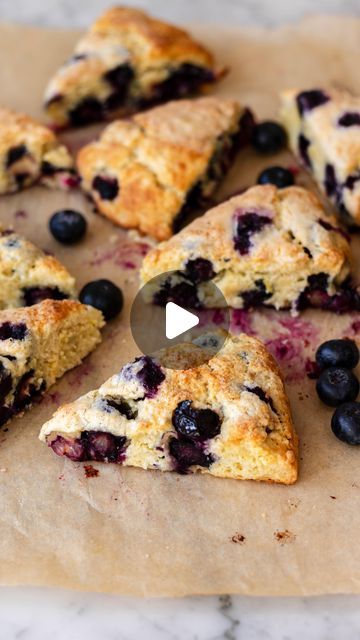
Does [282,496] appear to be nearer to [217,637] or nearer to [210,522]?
[210,522]

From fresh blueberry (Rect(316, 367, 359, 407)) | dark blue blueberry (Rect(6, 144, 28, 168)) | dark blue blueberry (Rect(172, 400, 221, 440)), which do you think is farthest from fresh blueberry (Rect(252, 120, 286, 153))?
dark blue blueberry (Rect(172, 400, 221, 440))

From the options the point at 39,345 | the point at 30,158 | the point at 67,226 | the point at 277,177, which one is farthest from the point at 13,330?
the point at 277,177

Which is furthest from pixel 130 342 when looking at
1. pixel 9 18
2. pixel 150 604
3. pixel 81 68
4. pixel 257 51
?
pixel 9 18

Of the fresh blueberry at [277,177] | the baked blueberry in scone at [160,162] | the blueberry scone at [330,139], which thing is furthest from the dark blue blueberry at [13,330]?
the blueberry scone at [330,139]

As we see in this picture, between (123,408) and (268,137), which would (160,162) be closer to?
(268,137)

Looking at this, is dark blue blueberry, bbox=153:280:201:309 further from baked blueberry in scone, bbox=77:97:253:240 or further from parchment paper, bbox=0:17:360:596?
baked blueberry in scone, bbox=77:97:253:240

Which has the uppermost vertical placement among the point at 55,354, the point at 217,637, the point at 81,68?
the point at 81,68

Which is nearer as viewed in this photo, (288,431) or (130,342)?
(288,431)
